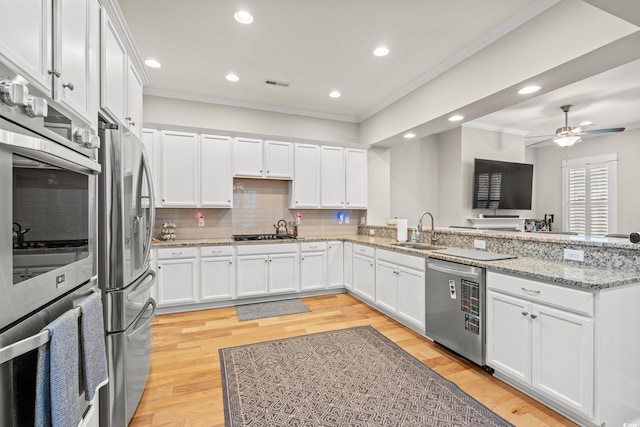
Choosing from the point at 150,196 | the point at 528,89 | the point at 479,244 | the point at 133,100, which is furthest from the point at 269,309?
the point at 528,89

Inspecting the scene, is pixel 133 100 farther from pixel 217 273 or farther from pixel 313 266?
pixel 313 266

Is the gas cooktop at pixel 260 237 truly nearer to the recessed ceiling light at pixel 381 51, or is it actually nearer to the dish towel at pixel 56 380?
the recessed ceiling light at pixel 381 51

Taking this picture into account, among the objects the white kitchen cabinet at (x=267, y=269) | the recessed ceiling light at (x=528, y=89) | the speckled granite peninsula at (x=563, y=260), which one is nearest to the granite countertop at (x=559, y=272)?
the speckled granite peninsula at (x=563, y=260)

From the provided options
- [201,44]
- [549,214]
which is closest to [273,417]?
[201,44]

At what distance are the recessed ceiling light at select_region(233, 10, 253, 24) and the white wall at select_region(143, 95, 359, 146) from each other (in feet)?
6.01

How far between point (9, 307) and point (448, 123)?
13.3 ft

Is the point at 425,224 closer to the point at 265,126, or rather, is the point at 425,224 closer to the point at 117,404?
the point at 265,126

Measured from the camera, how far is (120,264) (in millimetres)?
1722

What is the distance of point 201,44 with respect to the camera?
9.84 ft

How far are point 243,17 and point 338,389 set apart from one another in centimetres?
309

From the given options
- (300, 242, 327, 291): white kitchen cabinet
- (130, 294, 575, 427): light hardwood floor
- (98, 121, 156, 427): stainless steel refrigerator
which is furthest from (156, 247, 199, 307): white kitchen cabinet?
(98, 121, 156, 427): stainless steel refrigerator

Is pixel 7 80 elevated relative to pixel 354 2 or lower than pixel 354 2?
lower

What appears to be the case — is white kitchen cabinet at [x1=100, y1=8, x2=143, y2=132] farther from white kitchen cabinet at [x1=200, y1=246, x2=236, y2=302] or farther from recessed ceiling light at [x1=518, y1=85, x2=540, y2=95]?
recessed ceiling light at [x1=518, y1=85, x2=540, y2=95]

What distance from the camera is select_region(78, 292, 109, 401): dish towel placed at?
1.15 metres
